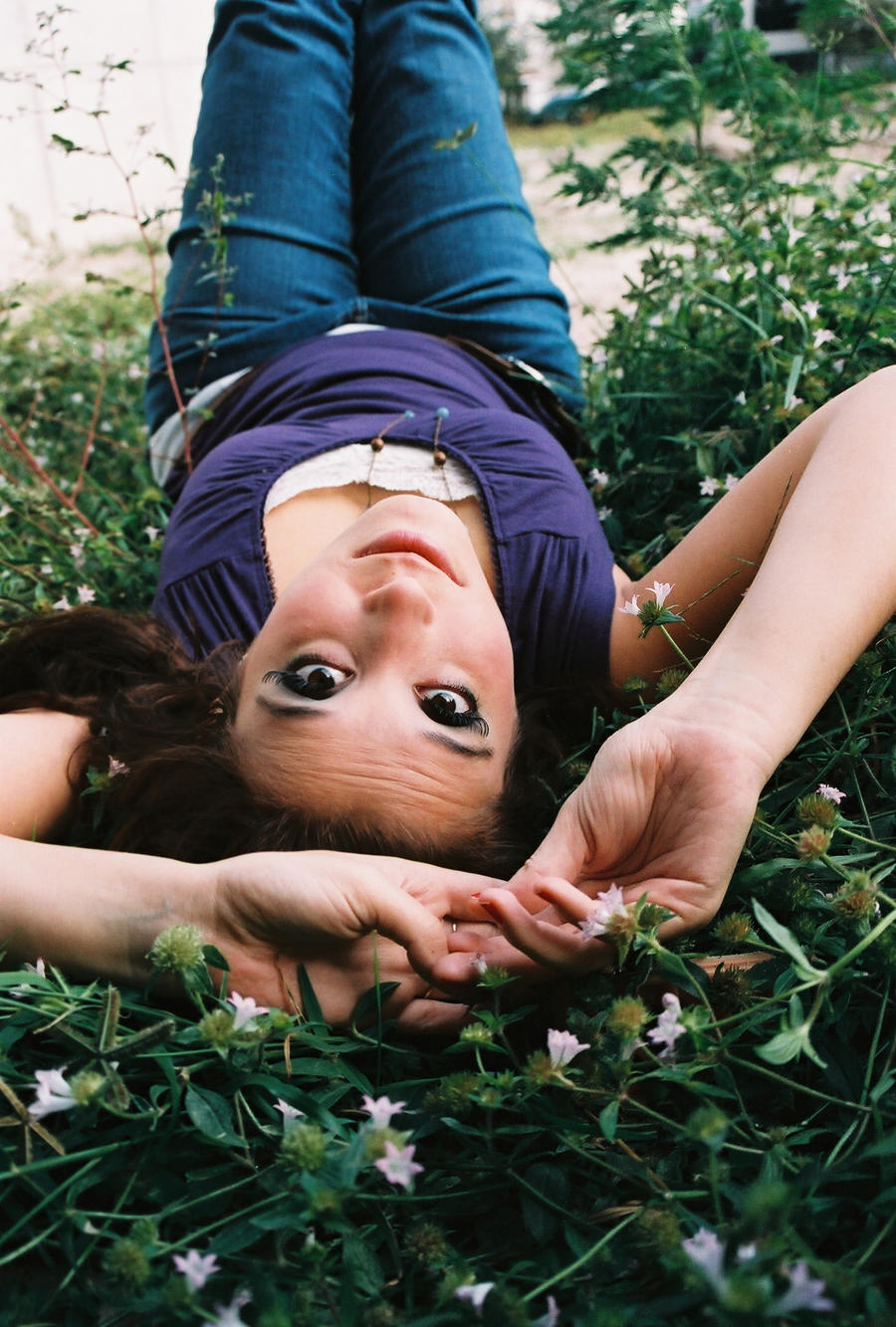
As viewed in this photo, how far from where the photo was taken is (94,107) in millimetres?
6359

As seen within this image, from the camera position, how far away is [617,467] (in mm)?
2287

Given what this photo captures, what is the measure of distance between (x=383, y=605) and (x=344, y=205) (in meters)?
1.66

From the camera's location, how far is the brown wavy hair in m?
1.36

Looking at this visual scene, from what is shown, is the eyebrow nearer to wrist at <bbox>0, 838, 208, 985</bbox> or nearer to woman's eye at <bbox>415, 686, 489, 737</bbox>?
woman's eye at <bbox>415, 686, 489, 737</bbox>

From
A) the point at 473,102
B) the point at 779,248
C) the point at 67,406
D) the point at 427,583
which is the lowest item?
the point at 67,406

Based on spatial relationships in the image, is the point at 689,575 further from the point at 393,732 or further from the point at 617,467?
the point at 617,467

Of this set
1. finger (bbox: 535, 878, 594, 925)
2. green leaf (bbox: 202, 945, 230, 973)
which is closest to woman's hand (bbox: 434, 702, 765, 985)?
finger (bbox: 535, 878, 594, 925)

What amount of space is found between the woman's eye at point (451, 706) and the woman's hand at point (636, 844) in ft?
0.91

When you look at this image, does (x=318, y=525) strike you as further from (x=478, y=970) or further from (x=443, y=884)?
(x=478, y=970)

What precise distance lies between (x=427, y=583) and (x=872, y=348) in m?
1.08

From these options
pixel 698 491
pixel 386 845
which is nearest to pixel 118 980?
pixel 386 845

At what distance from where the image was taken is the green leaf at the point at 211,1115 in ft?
3.20

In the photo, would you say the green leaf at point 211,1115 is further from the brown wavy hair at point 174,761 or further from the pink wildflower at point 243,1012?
the brown wavy hair at point 174,761

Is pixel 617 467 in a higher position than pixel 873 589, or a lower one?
lower
